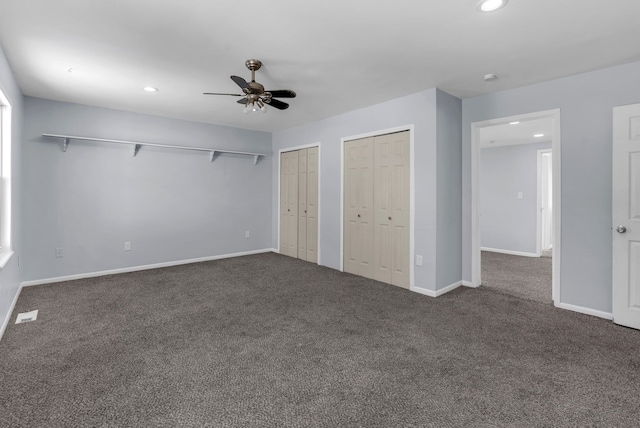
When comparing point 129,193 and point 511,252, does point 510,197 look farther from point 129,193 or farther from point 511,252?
point 129,193

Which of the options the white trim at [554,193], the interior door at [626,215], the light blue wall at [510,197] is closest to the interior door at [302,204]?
the white trim at [554,193]

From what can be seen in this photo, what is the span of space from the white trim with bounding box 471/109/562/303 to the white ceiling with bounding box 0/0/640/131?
1.23 ft

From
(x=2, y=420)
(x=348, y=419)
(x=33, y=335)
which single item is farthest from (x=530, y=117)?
(x=33, y=335)

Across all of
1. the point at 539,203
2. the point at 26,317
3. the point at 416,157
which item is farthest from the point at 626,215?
the point at 26,317

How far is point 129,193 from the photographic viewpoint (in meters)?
4.83

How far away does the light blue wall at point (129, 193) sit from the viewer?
13.7 feet

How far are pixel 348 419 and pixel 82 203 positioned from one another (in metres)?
4.62

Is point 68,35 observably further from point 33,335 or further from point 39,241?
point 39,241

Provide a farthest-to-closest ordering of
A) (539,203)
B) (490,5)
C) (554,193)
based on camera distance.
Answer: (539,203), (554,193), (490,5)

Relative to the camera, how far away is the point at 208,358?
7.64ft

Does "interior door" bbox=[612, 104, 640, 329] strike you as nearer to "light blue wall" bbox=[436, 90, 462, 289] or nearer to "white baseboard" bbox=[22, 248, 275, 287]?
"light blue wall" bbox=[436, 90, 462, 289]

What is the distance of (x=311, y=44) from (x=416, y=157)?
1.91 m

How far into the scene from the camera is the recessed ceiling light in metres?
2.04

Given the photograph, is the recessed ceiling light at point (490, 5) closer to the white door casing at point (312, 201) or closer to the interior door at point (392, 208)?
the interior door at point (392, 208)
